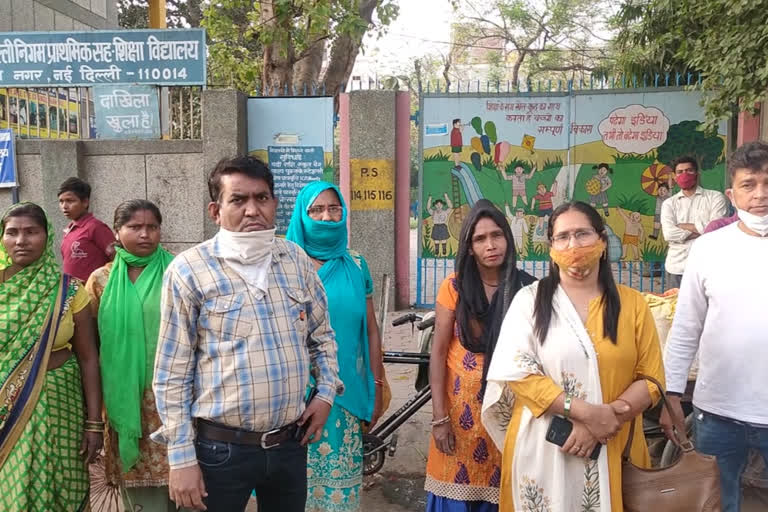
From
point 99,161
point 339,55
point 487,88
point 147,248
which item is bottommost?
point 147,248

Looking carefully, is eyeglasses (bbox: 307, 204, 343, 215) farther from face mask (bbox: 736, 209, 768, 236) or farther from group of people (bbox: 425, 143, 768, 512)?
face mask (bbox: 736, 209, 768, 236)

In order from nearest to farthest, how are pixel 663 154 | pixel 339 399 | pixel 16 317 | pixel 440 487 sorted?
pixel 16 317, pixel 440 487, pixel 339 399, pixel 663 154

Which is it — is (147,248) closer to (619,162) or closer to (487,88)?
(487,88)

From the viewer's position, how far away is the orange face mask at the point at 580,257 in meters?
2.36

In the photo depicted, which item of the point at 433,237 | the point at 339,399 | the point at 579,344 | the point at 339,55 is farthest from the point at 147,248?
the point at 339,55

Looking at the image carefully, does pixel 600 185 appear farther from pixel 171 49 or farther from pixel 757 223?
pixel 757 223

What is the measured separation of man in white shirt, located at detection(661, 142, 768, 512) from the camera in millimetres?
2463

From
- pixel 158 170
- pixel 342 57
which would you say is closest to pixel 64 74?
pixel 158 170

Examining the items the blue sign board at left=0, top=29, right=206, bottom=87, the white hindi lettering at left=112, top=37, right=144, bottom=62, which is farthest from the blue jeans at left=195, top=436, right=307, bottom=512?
the white hindi lettering at left=112, top=37, right=144, bottom=62

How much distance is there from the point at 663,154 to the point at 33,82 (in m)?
7.33

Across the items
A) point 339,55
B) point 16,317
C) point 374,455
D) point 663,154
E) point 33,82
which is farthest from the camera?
point 339,55

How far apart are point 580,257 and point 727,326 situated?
660 millimetres

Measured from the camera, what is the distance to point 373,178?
7668 millimetres

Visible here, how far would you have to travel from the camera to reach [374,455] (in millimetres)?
3848
